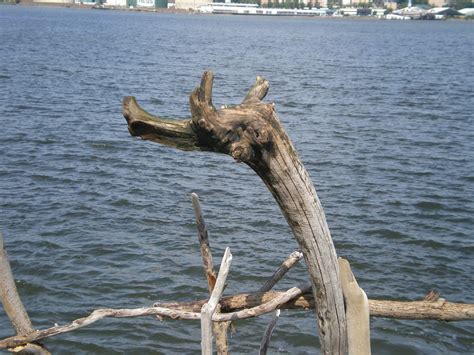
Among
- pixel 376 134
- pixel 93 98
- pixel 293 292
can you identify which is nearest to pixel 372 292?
pixel 293 292

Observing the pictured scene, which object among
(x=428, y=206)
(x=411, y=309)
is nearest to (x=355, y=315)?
(x=411, y=309)

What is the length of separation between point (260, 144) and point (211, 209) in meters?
13.5

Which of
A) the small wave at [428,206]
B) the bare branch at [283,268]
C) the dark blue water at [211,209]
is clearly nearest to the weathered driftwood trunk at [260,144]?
the bare branch at [283,268]

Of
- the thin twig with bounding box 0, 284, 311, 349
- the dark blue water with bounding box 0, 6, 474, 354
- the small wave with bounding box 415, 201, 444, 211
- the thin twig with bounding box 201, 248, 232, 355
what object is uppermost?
the thin twig with bounding box 201, 248, 232, 355

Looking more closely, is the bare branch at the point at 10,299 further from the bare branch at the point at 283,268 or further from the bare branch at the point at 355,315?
the bare branch at the point at 355,315

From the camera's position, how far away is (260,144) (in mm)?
5016

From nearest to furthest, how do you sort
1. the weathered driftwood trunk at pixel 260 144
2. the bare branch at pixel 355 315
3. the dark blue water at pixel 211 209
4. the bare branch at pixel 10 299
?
the weathered driftwood trunk at pixel 260 144 → the bare branch at pixel 355 315 → the bare branch at pixel 10 299 → the dark blue water at pixel 211 209

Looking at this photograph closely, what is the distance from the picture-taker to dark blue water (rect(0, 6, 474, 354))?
12289 millimetres

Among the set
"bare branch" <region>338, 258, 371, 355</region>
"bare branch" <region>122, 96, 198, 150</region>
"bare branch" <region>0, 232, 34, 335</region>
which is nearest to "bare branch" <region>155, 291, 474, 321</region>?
"bare branch" <region>338, 258, 371, 355</region>

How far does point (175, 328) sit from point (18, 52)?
5292 centimetres

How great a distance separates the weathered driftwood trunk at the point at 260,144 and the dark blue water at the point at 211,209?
6.20 metres

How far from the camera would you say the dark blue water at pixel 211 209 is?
40.3 ft

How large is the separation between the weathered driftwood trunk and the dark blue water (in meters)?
6.20

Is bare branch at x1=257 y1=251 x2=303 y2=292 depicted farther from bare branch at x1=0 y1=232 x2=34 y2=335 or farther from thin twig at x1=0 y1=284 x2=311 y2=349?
bare branch at x1=0 y1=232 x2=34 y2=335
